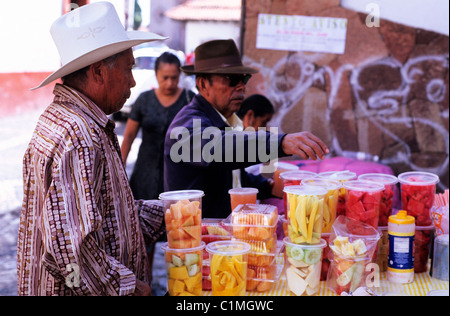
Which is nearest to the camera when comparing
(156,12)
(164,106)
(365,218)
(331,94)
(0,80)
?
(365,218)

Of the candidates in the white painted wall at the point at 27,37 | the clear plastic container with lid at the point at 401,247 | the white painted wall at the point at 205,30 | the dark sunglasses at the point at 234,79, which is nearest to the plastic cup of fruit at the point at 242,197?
the clear plastic container with lid at the point at 401,247

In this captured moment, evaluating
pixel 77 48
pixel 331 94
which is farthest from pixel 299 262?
pixel 331 94

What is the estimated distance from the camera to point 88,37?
6.89 ft

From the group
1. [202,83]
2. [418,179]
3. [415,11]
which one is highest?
[415,11]

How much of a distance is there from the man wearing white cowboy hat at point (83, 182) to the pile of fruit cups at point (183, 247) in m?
0.15

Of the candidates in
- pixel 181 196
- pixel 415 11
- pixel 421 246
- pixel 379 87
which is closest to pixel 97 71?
pixel 181 196

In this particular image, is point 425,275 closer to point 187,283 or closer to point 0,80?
point 187,283

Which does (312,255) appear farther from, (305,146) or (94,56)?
(94,56)

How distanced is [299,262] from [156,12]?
14725mm

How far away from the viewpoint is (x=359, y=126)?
5129 mm

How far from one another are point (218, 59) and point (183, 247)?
4.14ft

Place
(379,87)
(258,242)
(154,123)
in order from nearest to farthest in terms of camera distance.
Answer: (258,242), (154,123), (379,87)

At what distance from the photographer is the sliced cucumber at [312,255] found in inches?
82.7

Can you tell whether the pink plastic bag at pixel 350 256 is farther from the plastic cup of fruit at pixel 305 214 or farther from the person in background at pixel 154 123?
the person in background at pixel 154 123
